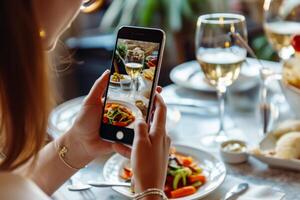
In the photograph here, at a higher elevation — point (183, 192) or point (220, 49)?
point (220, 49)

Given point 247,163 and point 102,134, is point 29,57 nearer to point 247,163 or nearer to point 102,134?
point 102,134

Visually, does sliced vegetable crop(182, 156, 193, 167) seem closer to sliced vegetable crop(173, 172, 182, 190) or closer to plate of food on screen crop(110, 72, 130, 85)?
sliced vegetable crop(173, 172, 182, 190)

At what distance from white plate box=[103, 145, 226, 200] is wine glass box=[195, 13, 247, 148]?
0.09 metres

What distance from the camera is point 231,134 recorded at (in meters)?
1.20

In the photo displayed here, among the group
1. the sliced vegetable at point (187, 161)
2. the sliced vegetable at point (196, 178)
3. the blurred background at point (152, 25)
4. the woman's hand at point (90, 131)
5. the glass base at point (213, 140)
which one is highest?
the woman's hand at point (90, 131)

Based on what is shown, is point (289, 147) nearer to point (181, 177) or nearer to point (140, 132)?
point (181, 177)

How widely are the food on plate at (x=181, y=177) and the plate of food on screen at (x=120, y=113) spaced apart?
0.12 meters

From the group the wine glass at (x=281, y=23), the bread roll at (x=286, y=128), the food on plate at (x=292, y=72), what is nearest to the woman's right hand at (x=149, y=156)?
the bread roll at (x=286, y=128)

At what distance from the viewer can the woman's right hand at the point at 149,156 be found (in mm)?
851

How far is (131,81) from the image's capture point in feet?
3.08

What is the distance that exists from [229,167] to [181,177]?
0.37 ft

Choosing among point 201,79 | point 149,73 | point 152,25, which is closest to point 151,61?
point 149,73

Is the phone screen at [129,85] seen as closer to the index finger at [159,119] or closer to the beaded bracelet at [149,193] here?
the index finger at [159,119]

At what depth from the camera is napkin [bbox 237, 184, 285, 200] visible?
92 cm
